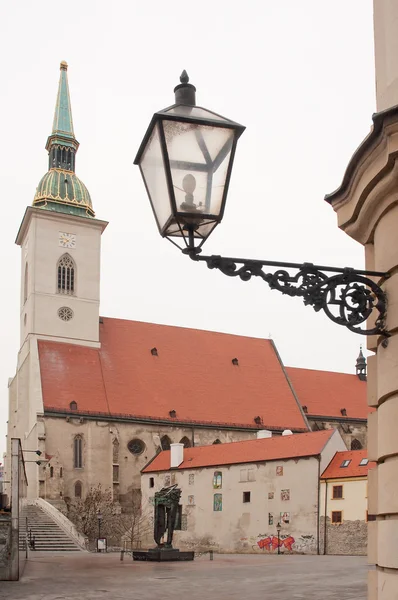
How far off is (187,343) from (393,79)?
6027cm

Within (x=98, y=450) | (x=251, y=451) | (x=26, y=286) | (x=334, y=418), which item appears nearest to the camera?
(x=251, y=451)

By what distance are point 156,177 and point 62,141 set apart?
61.7 metres

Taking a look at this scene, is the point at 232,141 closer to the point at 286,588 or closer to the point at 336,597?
the point at 336,597

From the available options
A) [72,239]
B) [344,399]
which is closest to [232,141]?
[72,239]

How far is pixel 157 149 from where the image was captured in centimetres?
443

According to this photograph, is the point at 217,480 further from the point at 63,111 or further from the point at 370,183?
the point at 370,183

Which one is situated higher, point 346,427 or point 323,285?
point 323,285

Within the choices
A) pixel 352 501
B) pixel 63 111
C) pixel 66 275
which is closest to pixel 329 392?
pixel 66 275

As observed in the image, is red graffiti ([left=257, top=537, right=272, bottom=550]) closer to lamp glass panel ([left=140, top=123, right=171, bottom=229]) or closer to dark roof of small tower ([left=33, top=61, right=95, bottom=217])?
dark roof of small tower ([left=33, top=61, right=95, bottom=217])

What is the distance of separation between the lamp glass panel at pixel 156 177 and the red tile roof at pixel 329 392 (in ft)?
196

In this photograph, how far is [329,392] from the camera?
6619 centimetres

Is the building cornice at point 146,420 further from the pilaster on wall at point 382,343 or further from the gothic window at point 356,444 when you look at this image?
the pilaster on wall at point 382,343

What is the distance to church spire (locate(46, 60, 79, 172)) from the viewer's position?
63.6 meters

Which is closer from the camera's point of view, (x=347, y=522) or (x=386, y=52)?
(x=386, y=52)
